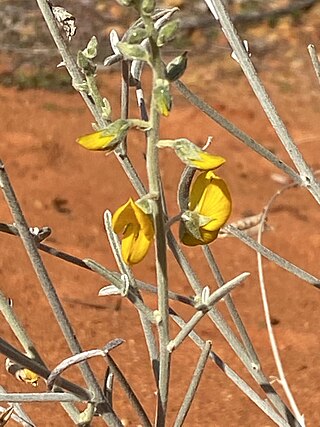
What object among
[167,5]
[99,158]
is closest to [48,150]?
[99,158]

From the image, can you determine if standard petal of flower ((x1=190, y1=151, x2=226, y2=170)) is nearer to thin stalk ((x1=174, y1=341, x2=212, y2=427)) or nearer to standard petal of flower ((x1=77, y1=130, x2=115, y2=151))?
standard petal of flower ((x1=77, y1=130, x2=115, y2=151))

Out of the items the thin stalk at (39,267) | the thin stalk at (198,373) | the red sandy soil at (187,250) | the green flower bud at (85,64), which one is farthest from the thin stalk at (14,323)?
the red sandy soil at (187,250)

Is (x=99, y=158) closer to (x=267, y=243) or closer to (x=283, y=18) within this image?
(x=267, y=243)

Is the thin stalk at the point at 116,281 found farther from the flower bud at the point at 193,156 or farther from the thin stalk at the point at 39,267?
the flower bud at the point at 193,156

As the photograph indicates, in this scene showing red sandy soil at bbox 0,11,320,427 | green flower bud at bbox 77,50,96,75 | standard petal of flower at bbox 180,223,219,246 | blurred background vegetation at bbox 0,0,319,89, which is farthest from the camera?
blurred background vegetation at bbox 0,0,319,89

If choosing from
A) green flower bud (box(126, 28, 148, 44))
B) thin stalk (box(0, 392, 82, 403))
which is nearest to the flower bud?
green flower bud (box(126, 28, 148, 44))

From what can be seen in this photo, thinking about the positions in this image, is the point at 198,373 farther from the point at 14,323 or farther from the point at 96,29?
the point at 96,29

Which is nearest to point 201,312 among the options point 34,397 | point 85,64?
point 34,397
